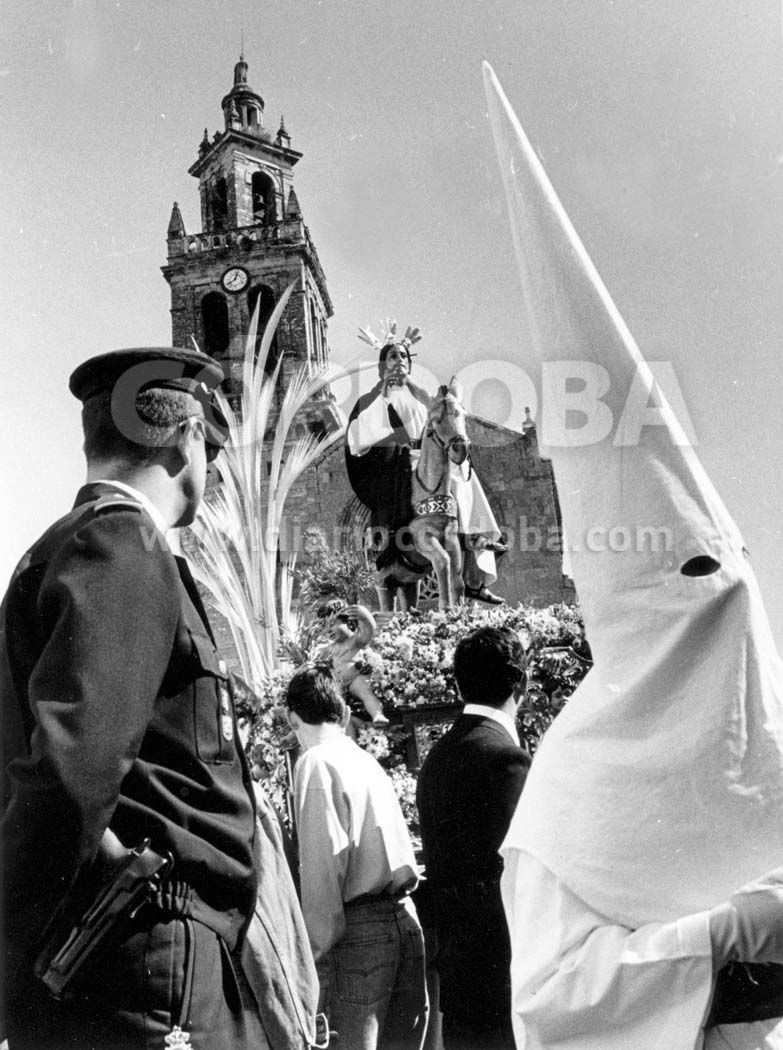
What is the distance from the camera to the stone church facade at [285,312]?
91.3ft

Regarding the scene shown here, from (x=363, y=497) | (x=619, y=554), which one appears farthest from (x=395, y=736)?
(x=363, y=497)

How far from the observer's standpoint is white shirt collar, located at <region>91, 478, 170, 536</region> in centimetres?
196

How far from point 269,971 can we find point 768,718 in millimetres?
1066

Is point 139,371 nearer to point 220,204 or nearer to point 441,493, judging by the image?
point 441,493

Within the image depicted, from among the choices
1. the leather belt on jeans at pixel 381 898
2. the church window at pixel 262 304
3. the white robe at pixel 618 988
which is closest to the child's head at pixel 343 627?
the leather belt on jeans at pixel 381 898

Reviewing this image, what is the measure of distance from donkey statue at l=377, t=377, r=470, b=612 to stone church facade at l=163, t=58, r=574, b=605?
1243cm

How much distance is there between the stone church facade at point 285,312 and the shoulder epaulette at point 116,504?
2142cm

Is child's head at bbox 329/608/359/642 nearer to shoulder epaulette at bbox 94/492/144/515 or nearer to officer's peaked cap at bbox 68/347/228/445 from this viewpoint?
officer's peaked cap at bbox 68/347/228/445

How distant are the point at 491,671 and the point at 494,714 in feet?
0.43

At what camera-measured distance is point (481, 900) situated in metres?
2.89

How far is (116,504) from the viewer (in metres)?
1.82

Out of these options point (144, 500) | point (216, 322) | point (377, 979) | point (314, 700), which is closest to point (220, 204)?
point (216, 322)

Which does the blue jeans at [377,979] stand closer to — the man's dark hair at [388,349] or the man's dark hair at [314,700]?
the man's dark hair at [314,700]

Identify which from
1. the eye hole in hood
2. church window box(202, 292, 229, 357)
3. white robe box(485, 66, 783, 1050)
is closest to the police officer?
white robe box(485, 66, 783, 1050)
